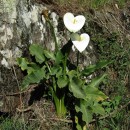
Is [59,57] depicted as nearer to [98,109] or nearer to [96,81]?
[96,81]

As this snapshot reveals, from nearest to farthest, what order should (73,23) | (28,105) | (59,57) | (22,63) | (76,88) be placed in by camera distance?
(73,23) → (76,88) → (59,57) → (22,63) → (28,105)

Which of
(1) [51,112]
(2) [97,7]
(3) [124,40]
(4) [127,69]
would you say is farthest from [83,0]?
(1) [51,112]

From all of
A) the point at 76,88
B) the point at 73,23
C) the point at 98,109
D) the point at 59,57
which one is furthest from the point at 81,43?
the point at 98,109

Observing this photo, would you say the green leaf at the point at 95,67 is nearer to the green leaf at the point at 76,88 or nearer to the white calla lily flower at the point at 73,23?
the green leaf at the point at 76,88

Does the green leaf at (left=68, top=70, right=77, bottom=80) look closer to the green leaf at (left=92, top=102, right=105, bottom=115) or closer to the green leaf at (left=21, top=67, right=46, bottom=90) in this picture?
the green leaf at (left=21, top=67, right=46, bottom=90)

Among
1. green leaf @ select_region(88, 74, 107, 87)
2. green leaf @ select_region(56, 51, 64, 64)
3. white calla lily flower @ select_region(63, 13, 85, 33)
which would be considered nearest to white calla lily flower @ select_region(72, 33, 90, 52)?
white calla lily flower @ select_region(63, 13, 85, 33)

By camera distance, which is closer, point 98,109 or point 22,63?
point 98,109

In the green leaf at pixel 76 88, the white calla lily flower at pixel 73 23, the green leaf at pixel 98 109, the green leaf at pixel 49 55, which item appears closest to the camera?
the white calla lily flower at pixel 73 23

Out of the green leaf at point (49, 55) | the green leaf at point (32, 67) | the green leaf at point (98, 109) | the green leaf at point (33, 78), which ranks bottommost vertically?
the green leaf at point (98, 109)

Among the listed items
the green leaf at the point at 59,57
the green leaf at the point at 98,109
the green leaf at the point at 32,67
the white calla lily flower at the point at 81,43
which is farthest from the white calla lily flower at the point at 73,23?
the green leaf at the point at 98,109
